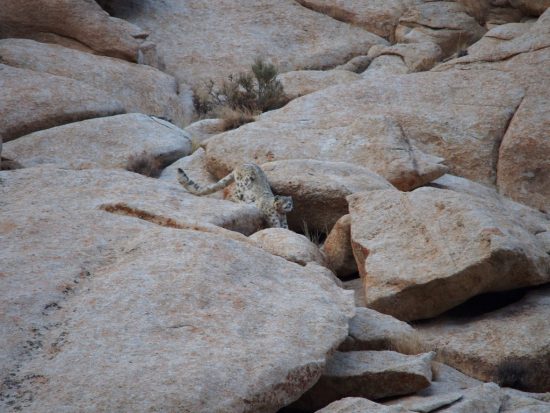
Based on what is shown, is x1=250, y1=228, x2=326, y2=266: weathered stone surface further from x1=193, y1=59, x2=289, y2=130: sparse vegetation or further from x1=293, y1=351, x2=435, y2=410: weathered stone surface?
x1=193, y1=59, x2=289, y2=130: sparse vegetation

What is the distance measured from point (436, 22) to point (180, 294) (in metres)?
16.5

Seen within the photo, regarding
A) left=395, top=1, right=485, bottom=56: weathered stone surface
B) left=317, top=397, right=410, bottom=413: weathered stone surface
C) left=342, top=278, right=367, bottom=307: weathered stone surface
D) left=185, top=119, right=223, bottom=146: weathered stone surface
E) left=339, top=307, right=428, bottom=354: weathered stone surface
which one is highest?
left=317, top=397, right=410, bottom=413: weathered stone surface

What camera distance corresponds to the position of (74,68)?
1727cm

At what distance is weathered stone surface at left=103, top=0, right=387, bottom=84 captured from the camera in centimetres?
2084

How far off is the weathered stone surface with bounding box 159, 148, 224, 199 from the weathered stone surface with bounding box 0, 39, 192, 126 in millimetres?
2790

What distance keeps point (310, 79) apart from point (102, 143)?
255 inches

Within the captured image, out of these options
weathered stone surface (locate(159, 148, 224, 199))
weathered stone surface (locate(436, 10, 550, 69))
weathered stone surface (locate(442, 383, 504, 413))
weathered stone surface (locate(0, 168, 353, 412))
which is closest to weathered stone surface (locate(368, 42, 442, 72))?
weathered stone surface (locate(436, 10, 550, 69))

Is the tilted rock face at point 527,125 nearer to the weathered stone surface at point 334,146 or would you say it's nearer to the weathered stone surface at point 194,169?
the weathered stone surface at point 334,146

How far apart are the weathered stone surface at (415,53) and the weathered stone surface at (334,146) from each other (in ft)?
18.2

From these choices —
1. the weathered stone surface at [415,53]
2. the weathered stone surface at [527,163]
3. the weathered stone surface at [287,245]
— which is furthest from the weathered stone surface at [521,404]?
the weathered stone surface at [415,53]

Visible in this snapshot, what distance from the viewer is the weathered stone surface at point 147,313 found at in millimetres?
5617

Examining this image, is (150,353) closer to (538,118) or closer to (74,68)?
(538,118)

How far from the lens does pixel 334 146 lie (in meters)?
14.0

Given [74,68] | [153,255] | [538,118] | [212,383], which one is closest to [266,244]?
[153,255]
